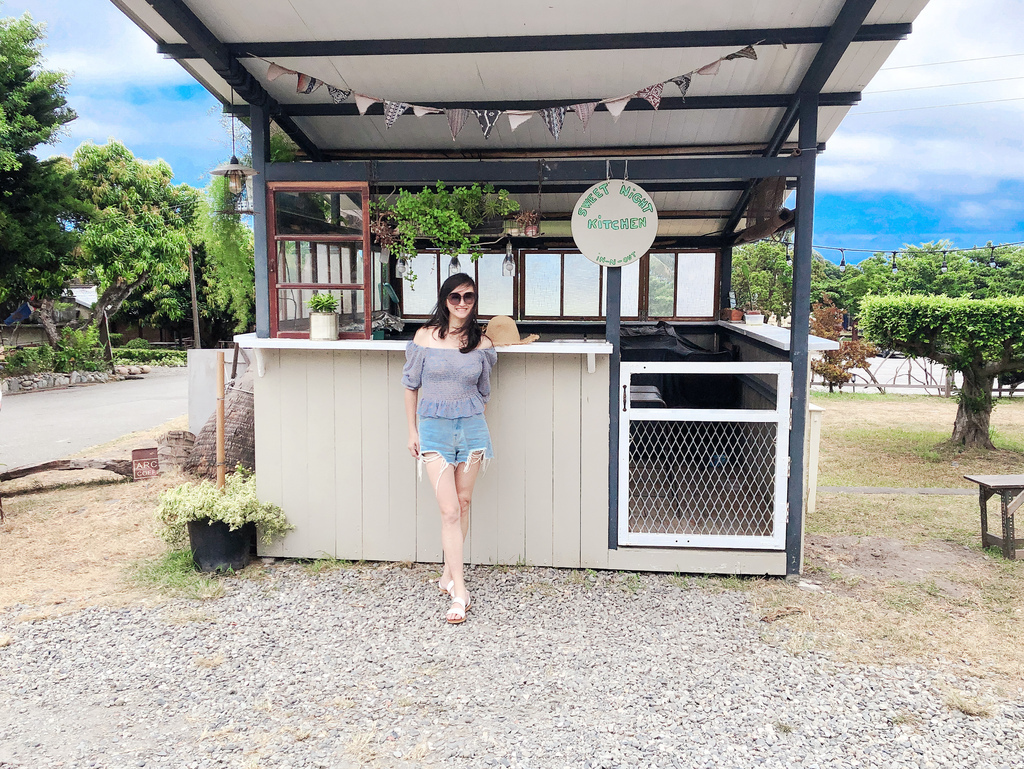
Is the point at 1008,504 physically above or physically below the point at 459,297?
below

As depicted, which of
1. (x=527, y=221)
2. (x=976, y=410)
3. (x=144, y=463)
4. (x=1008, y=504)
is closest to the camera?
(x=1008, y=504)

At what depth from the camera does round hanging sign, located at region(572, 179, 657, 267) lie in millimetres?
3922

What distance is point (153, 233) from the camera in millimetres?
18391

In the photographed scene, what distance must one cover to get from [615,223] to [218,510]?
2652mm

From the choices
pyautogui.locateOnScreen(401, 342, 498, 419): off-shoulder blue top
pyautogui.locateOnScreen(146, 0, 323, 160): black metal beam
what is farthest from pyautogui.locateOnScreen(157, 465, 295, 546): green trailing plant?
pyautogui.locateOnScreen(146, 0, 323, 160): black metal beam

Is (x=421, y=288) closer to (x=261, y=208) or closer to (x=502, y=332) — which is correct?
(x=261, y=208)

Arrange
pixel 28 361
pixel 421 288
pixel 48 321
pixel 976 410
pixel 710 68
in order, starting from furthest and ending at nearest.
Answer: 1. pixel 48 321
2. pixel 28 361
3. pixel 976 410
4. pixel 421 288
5. pixel 710 68

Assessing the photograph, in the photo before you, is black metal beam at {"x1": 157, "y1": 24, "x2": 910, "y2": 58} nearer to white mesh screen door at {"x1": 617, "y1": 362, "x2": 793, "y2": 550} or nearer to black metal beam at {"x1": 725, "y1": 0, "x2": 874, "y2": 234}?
black metal beam at {"x1": 725, "y1": 0, "x2": 874, "y2": 234}

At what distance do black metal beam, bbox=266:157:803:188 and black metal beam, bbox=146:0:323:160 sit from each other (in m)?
0.38

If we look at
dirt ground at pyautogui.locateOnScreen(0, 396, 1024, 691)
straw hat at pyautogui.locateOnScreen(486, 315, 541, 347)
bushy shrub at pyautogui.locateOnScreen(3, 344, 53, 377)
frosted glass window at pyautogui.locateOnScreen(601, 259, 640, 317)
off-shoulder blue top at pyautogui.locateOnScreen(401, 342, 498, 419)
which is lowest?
dirt ground at pyautogui.locateOnScreen(0, 396, 1024, 691)

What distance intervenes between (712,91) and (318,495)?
3179 millimetres

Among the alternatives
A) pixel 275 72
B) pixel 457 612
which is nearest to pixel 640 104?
pixel 275 72

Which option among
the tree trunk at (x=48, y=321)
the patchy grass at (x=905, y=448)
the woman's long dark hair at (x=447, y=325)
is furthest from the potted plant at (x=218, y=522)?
the tree trunk at (x=48, y=321)

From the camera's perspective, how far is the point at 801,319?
3.81 meters
